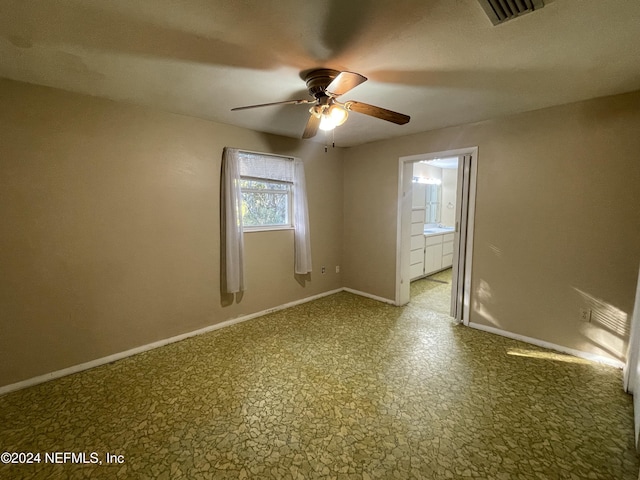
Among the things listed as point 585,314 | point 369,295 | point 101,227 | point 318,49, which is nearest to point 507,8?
point 318,49

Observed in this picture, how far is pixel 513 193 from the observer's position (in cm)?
285

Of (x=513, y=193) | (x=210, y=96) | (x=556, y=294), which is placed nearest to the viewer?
(x=210, y=96)

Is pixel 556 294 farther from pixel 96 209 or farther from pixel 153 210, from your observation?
pixel 96 209

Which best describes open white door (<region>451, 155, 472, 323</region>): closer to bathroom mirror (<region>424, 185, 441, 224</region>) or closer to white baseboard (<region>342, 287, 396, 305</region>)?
white baseboard (<region>342, 287, 396, 305</region>)

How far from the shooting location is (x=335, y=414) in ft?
6.22

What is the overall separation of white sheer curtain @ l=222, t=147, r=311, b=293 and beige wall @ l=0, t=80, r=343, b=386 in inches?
5.0

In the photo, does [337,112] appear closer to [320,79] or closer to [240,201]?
[320,79]

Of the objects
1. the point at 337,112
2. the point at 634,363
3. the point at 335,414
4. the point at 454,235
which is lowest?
the point at 335,414

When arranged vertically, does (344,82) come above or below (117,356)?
above

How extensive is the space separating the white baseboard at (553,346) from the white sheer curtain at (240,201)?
225 cm

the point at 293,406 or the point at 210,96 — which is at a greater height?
the point at 210,96

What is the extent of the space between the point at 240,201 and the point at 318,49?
1892 mm

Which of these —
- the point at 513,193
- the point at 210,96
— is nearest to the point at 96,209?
the point at 210,96

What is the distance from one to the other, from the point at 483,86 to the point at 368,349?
8.09ft
